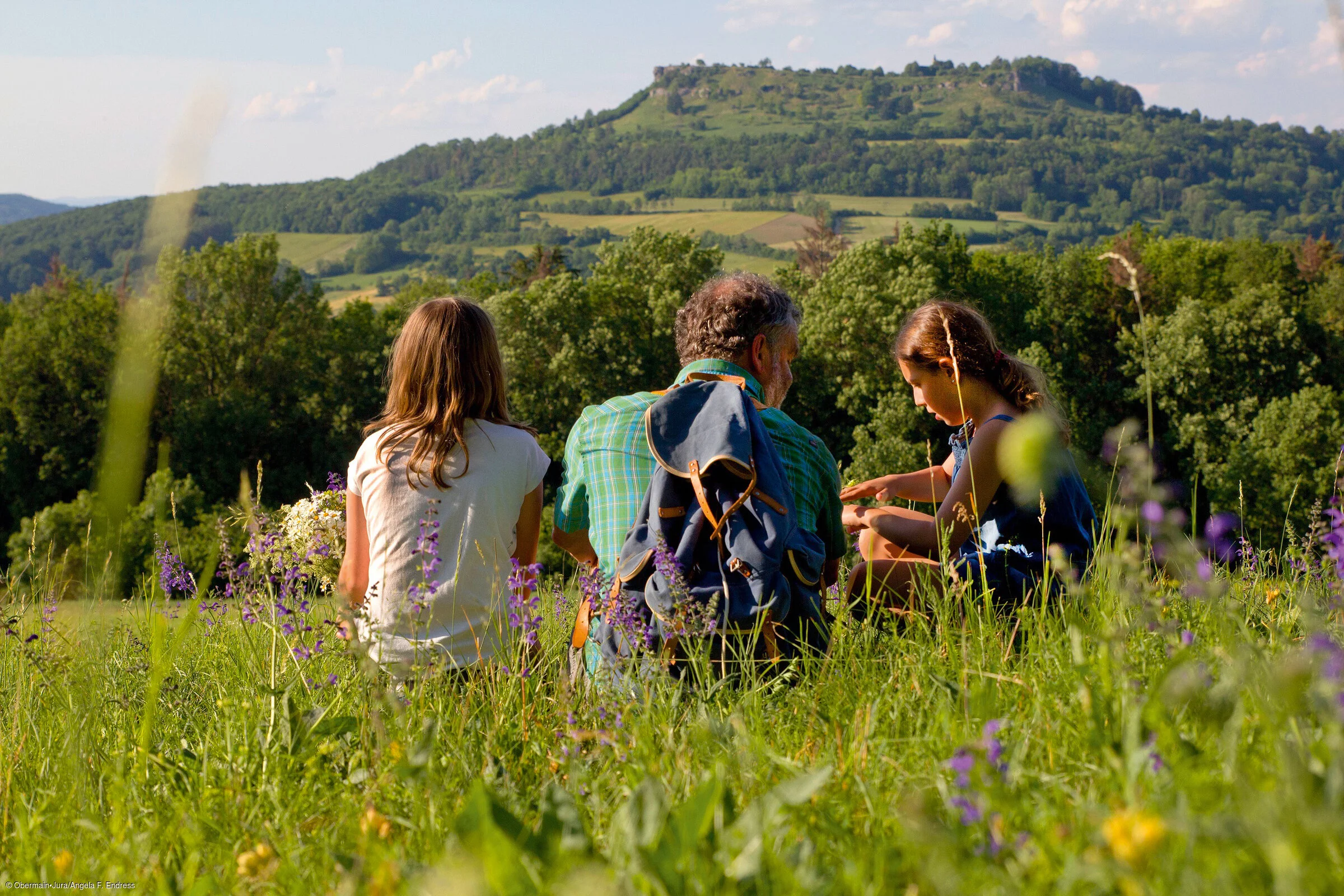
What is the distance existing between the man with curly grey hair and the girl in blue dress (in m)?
0.33

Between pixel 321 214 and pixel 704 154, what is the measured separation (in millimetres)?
83098

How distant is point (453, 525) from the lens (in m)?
3.26

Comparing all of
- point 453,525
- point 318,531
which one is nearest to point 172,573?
point 318,531

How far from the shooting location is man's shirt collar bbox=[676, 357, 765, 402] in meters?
3.39

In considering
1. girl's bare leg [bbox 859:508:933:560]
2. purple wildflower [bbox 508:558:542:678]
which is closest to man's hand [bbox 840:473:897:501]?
girl's bare leg [bbox 859:508:933:560]

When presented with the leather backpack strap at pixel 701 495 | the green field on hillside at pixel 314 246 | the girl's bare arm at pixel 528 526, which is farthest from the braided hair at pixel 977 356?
the green field on hillside at pixel 314 246

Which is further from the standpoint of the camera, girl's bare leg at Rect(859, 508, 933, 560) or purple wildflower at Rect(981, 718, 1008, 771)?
girl's bare leg at Rect(859, 508, 933, 560)

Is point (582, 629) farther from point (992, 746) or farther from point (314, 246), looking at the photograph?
point (314, 246)

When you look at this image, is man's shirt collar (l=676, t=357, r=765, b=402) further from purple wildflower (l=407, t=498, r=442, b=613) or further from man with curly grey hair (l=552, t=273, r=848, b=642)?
purple wildflower (l=407, t=498, r=442, b=613)

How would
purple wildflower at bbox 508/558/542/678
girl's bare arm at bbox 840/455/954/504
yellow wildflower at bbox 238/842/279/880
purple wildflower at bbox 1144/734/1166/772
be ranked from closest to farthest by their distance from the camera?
purple wildflower at bbox 1144/734/1166/772 < yellow wildflower at bbox 238/842/279/880 < purple wildflower at bbox 508/558/542/678 < girl's bare arm at bbox 840/455/954/504

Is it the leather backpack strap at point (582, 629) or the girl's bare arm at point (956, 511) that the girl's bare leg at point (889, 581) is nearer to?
the girl's bare arm at point (956, 511)

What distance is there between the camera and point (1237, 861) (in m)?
1.18

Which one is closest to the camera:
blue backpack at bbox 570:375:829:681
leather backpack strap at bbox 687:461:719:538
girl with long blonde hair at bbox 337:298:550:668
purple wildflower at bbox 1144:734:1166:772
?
purple wildflower at bbox 1144:734:1166:772

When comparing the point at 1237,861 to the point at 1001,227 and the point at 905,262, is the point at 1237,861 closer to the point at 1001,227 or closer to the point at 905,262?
the point at 905,262
